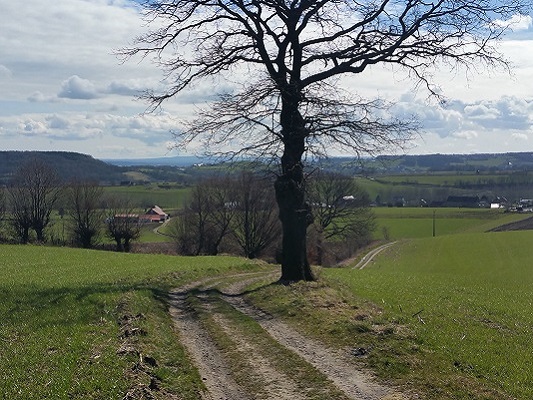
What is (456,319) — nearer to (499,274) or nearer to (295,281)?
(295,281)

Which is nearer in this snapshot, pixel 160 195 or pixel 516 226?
pixel 516 226

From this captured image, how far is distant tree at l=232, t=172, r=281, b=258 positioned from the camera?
63.5 meters

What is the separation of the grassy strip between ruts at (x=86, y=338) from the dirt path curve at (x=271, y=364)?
38 centimetres

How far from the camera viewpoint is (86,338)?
470 inches

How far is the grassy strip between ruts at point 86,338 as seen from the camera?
9023 millimetres

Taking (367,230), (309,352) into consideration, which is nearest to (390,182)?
(367,230)

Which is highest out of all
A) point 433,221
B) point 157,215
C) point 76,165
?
point 76,165

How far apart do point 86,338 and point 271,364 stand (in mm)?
4040

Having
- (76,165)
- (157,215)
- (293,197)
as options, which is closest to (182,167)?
(157,215)

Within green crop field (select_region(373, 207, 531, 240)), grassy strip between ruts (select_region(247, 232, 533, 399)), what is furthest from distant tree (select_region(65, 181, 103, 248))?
grassy strip between ruts (select_region(247, 232, 533, 399))

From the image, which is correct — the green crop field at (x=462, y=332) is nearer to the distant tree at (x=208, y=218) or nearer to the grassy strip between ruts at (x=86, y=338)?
the grassy strip between ruts at (x=86, y=338)

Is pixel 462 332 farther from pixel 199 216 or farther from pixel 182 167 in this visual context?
pixel 182 167

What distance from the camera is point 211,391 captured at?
9.37 metres

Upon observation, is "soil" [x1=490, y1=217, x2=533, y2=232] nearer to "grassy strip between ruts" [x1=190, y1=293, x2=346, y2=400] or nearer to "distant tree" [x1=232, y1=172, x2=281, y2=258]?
"distant tree" [x1=232, y1=172, x2=281, y2=258]
